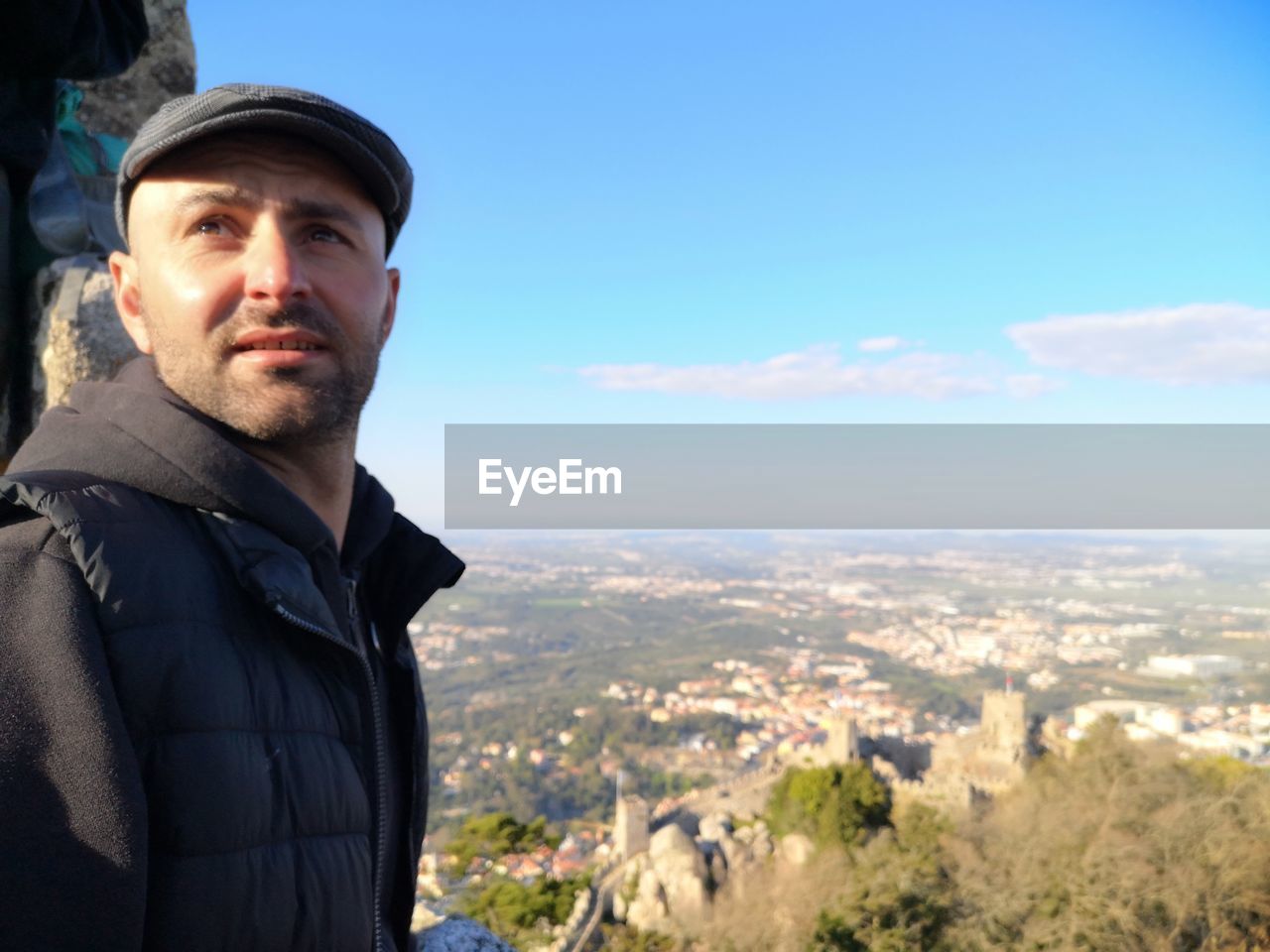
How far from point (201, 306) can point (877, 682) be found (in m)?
41.8

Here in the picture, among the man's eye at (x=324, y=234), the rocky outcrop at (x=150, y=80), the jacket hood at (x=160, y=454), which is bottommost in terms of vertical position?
the jacket hood at (x=160, y=454)

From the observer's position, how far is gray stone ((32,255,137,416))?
259 cm

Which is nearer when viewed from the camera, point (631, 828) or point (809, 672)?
point (631, 828)

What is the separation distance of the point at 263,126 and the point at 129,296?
1.27 feet

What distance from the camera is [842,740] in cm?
2022

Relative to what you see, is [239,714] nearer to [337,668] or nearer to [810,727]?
[337,668]

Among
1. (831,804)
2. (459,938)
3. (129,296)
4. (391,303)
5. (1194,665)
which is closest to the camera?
(129,296)

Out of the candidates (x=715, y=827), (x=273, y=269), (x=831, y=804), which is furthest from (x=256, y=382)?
(x=715, y=827)

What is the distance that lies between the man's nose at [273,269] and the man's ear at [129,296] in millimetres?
241

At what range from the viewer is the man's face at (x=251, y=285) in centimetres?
130

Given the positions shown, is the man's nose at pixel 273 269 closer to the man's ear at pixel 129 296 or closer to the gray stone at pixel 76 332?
the man's ear at pixel 129 296

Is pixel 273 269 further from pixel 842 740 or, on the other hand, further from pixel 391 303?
pixel 842 740

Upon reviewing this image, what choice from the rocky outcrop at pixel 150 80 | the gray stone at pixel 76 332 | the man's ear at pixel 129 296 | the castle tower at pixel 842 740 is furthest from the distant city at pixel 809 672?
the man's ear at pixel 129 296

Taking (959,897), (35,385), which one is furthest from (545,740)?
(35,385)
